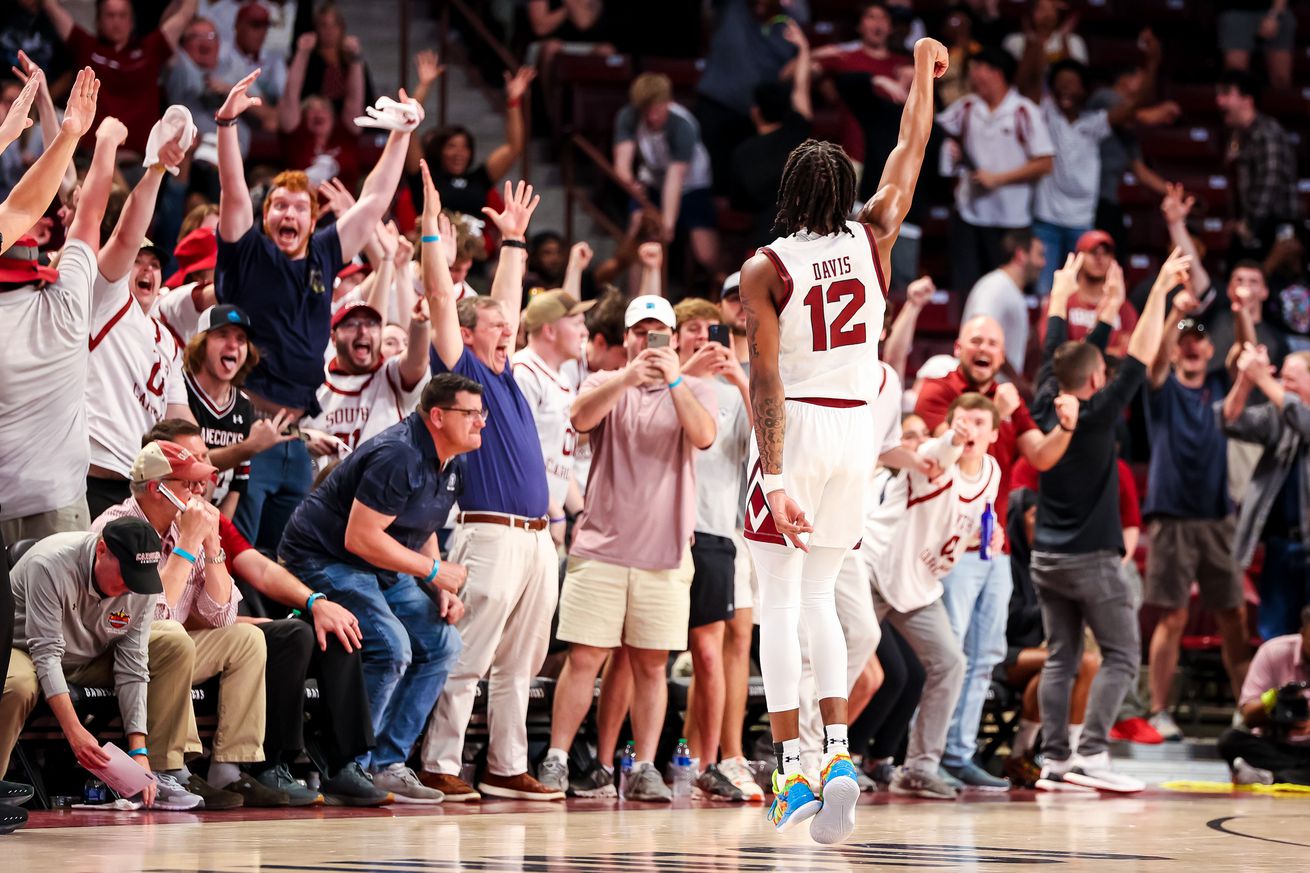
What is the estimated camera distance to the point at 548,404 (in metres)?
8.31

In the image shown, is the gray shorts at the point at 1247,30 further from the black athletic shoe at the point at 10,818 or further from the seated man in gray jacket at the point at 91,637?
the black athletic shoe at the point at 10,818

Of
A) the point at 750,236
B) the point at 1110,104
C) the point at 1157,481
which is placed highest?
the point at 1110,104

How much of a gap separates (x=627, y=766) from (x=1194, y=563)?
4.72 metres

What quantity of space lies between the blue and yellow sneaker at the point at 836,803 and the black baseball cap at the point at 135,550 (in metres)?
2.42

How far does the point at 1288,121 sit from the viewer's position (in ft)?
55.1

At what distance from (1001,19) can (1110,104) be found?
1219mm

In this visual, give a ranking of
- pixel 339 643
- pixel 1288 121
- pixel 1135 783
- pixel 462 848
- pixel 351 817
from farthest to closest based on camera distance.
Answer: pixel 1288 121
pixel 1135 783
pixel 339 643
pixel 351 817
pixel 462 848

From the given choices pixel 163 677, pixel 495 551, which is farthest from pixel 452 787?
pixel 163 677

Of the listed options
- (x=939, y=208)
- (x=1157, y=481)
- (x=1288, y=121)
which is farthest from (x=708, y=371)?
(x=1288, y=121)

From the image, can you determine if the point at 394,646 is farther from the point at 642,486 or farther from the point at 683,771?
Result: the point at 683,771

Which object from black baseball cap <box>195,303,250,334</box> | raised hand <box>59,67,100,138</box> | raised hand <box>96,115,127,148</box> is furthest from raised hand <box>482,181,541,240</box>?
raised hand <box>59,67,100,138</box>

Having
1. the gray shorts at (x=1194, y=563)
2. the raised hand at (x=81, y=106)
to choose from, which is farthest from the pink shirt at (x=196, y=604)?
the gray shorts at (x=1194, y=563)

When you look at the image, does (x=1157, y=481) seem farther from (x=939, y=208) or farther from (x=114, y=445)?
(x=114, y=445)

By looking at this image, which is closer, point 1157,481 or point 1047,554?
point 1047,554
